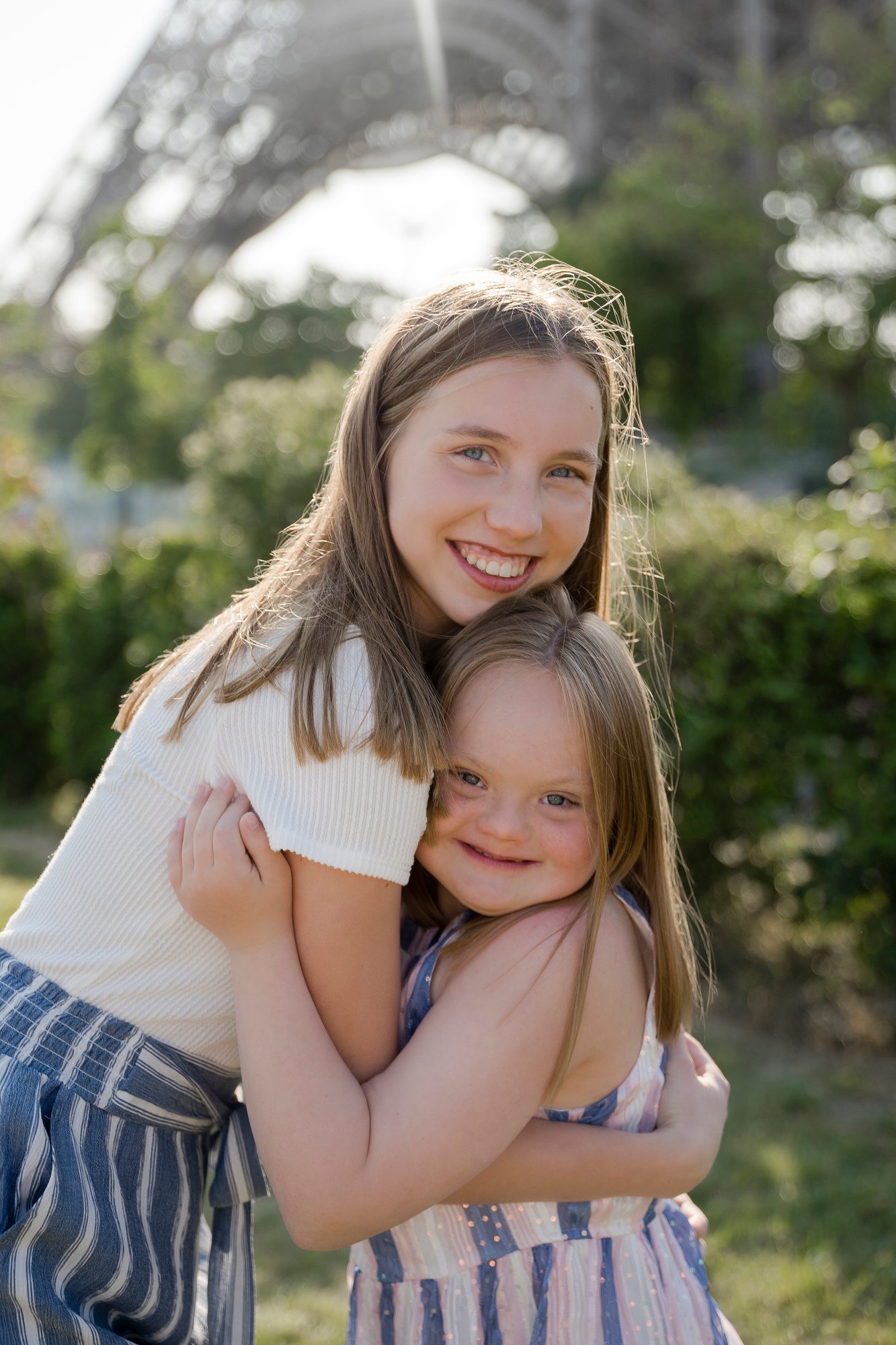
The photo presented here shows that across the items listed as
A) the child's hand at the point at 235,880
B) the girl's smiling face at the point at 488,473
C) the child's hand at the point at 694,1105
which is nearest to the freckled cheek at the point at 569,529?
the girl's smiling face at the point at 488,473

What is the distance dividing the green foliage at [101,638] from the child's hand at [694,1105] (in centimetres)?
573

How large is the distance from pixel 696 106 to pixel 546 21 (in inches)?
215

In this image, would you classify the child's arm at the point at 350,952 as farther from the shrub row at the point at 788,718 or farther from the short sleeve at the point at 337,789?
Answer: the shrub row at the point at 788,718

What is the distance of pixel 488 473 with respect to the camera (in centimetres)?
160

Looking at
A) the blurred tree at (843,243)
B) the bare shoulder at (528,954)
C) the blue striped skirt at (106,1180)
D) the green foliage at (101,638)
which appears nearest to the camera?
the blue striped skirt at (106,1180)

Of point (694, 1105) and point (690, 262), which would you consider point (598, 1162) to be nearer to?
point (694, 1105)

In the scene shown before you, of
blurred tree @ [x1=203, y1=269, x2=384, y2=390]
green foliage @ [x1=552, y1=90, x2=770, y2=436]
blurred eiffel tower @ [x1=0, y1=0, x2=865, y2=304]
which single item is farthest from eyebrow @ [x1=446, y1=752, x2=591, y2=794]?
blurred tree @ [x1=203, y1=269, x2=384, y2=390]

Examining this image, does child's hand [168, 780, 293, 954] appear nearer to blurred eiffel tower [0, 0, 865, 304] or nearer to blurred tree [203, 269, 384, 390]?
blurred eiffel tower [0, 0, 865, 304]

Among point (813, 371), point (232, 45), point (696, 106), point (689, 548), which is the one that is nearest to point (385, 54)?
point (232, 45)

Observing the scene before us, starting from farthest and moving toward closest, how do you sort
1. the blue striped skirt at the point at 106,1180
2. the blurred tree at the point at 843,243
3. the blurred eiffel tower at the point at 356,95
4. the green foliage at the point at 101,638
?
1. the blurred eiffel tower at the point at 356,95
2. the blurred tree at the point at 843,243
3. the green foliage at the point at 101,638
4. the blue striped skirt at the point at 106,1180

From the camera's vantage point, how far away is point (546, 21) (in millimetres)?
29281

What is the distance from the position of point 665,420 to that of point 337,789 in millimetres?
18482

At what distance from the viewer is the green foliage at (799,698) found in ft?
13.3

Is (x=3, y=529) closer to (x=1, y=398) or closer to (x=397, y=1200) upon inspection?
(x=1, y=398)
